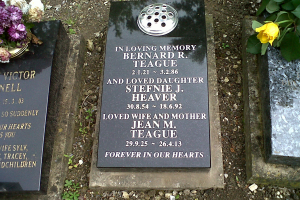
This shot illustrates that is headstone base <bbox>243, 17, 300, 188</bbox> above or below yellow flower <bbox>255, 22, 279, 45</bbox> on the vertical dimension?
below

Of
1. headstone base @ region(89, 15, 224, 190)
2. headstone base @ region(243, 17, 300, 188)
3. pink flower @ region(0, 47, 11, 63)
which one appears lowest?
headstone base @ region(89, 15, 224, 190)

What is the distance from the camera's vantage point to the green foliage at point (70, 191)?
2736mm

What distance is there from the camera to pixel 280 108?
256cm

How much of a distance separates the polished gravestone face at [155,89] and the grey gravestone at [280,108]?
0.64 m

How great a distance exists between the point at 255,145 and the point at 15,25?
2.82 meters

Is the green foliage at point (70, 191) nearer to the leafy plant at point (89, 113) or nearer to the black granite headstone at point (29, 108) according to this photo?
the black granite headstone at point (29, 108)

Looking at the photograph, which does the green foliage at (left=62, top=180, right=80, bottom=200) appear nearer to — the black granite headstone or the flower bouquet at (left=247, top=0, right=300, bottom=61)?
the black granite headstone

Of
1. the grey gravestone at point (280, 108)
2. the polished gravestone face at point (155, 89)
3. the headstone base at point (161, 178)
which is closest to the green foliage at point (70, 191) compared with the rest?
the headstone base at point (161, 178)

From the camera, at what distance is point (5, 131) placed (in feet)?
8.48

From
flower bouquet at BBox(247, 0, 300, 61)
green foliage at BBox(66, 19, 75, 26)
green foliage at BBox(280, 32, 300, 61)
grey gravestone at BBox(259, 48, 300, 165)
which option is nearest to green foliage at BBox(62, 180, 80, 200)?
grey gravestone at BBox(259, 48, 300, 165)

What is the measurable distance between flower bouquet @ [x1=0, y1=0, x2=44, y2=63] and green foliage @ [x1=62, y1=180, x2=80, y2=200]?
1.51 meters

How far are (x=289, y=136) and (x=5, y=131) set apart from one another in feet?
9.29

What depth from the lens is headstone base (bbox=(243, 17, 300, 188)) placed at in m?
2.56

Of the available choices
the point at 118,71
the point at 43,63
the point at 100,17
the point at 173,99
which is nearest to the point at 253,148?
the point at 173,99
